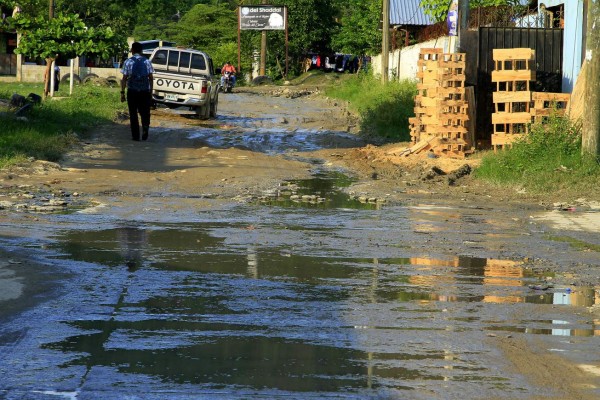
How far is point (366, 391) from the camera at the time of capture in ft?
17.0

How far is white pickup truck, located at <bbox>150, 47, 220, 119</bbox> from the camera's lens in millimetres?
27547

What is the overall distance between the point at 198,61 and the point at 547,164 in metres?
15.2

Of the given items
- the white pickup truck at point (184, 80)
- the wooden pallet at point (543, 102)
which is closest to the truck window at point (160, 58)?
the white pickup truck at point (184, 80)

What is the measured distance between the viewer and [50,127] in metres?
21.6

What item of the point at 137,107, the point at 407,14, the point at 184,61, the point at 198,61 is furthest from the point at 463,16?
the point at 407,14

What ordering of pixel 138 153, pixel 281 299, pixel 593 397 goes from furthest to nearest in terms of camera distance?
pixel 138 153
pixel 281 299
pixel 593 397

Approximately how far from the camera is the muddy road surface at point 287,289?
5438 millimetres

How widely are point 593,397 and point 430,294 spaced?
269 cm

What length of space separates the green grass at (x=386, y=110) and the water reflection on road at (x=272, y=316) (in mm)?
14245

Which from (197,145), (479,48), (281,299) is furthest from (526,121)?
(281,299)

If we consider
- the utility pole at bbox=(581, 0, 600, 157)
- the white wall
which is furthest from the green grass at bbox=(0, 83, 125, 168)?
the white wall

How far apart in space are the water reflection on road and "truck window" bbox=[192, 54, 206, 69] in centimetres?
1831

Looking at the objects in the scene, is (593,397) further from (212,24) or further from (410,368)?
(212,24)

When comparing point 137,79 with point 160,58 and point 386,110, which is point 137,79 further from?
point 386,110
